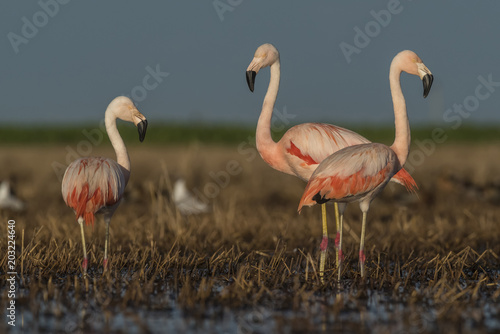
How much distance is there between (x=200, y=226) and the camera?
28.3 feet

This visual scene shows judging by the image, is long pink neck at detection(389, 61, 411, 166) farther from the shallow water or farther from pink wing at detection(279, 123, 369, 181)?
the shallow water

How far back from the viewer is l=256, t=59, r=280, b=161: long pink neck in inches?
280

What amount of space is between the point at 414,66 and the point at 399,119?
0.48m

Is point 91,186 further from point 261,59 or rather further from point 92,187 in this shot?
point 261,59

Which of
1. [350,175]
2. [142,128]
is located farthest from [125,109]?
[350,175]

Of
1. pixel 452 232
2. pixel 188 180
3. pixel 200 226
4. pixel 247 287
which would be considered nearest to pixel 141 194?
pixel 188 180

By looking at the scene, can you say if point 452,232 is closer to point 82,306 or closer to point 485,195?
point 485,195

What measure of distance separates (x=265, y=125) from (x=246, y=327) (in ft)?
10.0

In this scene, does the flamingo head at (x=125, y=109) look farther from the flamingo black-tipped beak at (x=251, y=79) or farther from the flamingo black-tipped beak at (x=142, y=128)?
the flamingo black-tipped beak at (x=251, y=79)

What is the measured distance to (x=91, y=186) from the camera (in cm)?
620

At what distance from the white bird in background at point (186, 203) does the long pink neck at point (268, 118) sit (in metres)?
4.37

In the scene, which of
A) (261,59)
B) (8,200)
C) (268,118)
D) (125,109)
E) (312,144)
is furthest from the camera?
(8,200)

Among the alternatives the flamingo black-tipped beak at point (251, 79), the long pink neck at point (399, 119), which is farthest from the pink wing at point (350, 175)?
the flamingo black-tipped beak at point (251, 79)

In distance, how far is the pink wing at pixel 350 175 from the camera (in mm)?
5770
